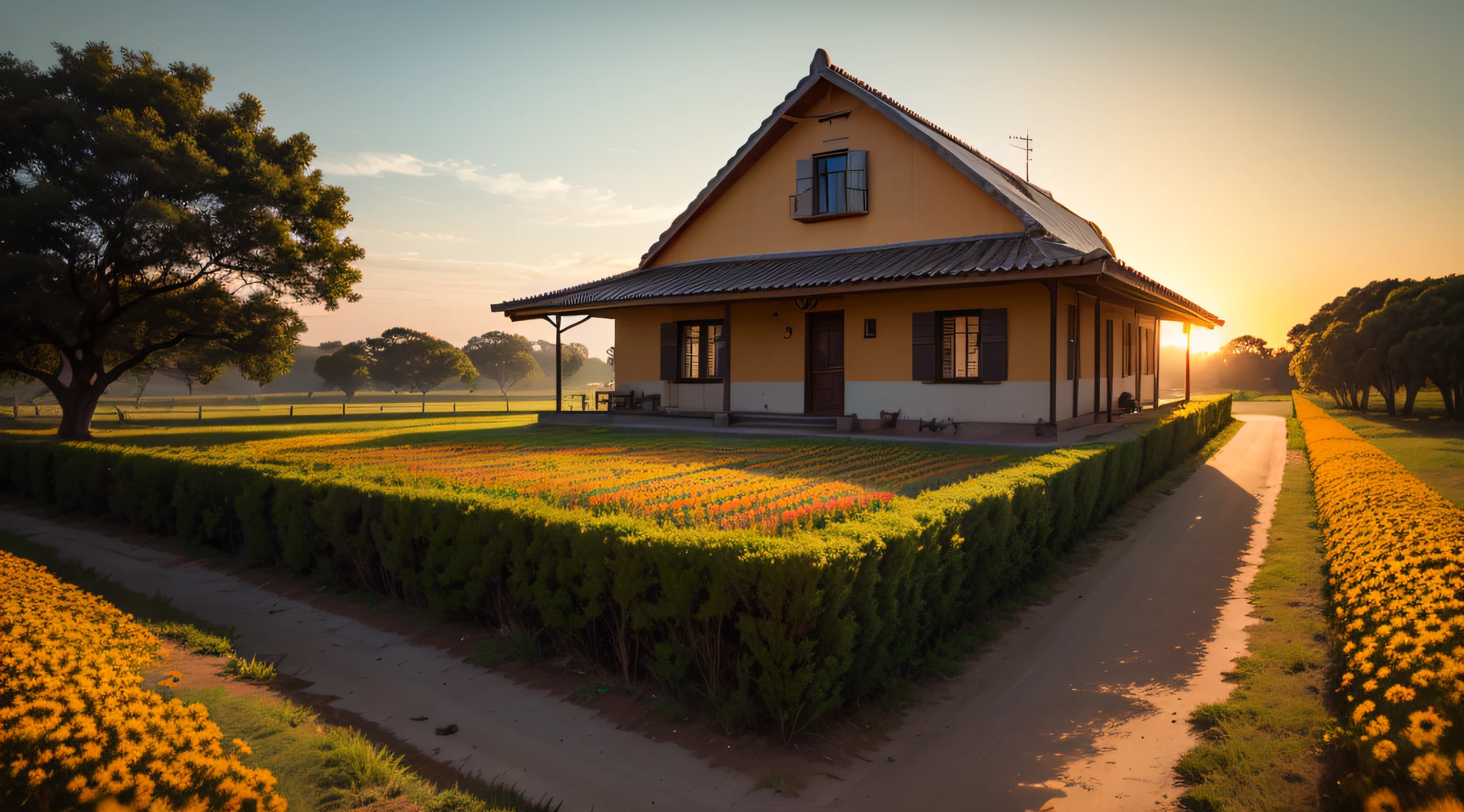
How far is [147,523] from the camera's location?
33.5 ft

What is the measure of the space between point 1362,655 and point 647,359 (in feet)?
57.2

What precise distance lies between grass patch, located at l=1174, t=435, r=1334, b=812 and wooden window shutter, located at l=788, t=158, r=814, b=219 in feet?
43.5

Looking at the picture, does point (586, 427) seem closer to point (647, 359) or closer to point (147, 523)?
point (647, 359)

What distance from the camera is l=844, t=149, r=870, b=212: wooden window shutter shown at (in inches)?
695

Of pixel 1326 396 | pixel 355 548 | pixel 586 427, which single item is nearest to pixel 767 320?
pixel 586 427

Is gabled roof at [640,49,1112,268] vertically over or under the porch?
over

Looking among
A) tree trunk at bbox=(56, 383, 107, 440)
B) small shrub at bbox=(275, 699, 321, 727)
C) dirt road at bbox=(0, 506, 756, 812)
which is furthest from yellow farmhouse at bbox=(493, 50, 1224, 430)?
tree trunk at bbox=(56, 383, 107, 440)

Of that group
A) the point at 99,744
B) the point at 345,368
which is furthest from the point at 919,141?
the point at 345,368

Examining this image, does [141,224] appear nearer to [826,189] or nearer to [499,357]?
[826,189]

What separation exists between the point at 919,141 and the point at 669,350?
26.3 feet

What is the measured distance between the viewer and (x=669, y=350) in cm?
1980

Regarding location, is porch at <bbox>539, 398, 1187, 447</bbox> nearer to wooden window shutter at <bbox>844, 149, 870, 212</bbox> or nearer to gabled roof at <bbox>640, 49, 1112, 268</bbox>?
gabled roof at <bbox>640, 49, 1112, 268</bbox>

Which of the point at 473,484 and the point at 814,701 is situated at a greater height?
the point at 473,484

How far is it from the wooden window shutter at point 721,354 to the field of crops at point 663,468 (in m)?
2.25
